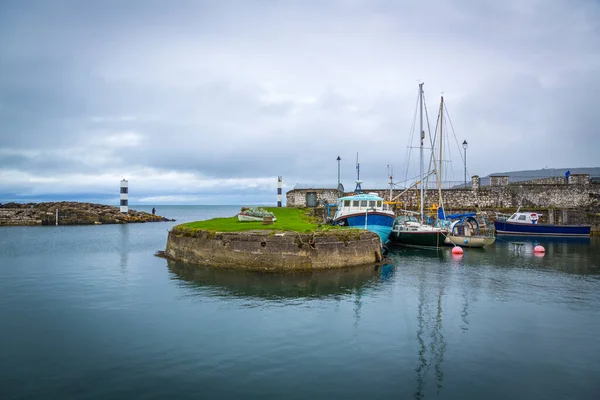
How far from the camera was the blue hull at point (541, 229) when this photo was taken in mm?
42922

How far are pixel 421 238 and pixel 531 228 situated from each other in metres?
19.1

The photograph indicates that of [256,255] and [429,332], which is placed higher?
[256,255]

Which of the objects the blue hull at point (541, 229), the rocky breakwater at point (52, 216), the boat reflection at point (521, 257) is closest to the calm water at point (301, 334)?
the boat reflection at point (521, 257)

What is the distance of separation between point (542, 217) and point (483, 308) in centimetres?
4235

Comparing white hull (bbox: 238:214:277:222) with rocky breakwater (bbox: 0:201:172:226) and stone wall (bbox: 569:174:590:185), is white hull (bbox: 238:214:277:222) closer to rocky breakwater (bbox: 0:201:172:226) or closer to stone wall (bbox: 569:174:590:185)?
stone wall (bbox: 569:174:590:185)

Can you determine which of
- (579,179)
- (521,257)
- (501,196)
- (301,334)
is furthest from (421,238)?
(579,179)

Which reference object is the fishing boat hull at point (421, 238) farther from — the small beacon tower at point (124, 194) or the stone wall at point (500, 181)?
the small beacon tower at point (124, 194)

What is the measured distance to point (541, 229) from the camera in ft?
143

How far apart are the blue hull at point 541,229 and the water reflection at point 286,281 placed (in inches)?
1142

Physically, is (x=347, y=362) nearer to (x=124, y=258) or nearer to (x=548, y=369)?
(x=548, y=369)

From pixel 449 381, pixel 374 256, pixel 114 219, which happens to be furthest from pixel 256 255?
pixel 114 219

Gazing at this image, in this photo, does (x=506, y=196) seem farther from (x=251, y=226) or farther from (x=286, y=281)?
(x=286, y=281)

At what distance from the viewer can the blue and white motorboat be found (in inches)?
1098

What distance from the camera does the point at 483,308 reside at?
14.8 m
